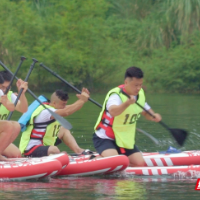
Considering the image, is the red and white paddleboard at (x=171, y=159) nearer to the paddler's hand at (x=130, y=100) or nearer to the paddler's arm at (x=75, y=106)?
the paddler's arm at (x=75, y=106)

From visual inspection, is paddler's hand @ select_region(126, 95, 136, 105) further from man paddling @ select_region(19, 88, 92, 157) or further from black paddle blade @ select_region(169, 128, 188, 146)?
black paddle blade @ select_region(169, 128, 188, 146)

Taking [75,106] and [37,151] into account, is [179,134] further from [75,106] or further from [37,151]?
[37,151]

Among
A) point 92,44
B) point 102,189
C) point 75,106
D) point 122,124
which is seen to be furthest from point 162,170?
point 92,44

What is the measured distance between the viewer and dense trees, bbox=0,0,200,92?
3478cm

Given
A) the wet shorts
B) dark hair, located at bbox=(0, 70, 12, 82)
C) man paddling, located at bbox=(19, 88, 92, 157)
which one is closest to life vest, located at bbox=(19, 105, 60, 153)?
man paddling, located at bbox=(19, 88, 92, 157)

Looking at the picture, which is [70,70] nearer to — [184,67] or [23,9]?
[23,9]

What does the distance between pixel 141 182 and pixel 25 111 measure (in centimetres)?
192

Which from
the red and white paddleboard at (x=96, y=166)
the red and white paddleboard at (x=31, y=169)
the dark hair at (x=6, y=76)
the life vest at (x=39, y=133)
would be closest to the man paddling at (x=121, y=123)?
the red and white paddleboard at (x=96, y=166)

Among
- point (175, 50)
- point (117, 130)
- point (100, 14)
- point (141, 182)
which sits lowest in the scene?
point (141, 182)

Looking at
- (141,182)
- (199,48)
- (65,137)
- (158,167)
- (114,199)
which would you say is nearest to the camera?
(114,199)

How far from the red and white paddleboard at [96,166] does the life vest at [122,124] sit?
0.31 metres

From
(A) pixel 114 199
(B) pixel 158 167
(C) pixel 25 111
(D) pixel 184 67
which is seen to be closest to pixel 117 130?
(B) pixel 158 167

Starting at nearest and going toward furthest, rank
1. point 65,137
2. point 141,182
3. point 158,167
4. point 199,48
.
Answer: point 141,182 < point 158,167 < point 65,137 < point 199,48

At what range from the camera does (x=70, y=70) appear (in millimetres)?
35469
